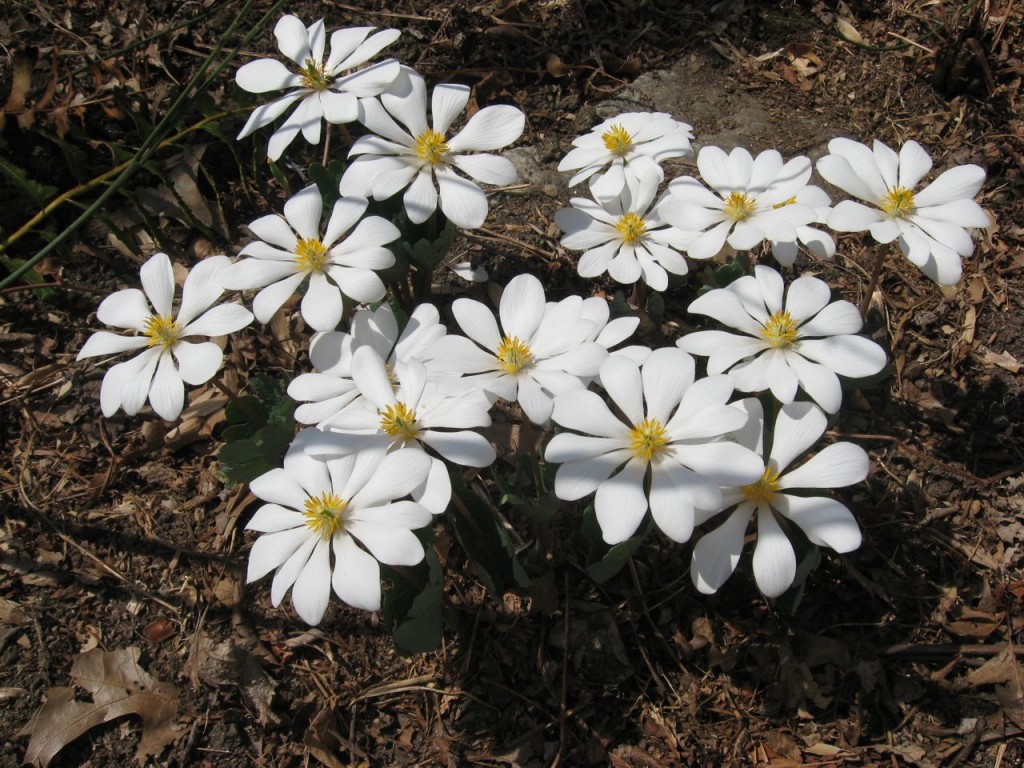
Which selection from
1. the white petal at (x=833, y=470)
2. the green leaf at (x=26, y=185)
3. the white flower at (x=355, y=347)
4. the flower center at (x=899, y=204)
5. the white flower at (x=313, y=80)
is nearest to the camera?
the white petal at (x=833, y=470)

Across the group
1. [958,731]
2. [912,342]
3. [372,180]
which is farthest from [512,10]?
[958,731]

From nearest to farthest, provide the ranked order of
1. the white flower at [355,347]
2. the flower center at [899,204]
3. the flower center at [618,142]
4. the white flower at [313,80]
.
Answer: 1. the white flower at [355,347]
2. the flower center at [899,204]
3. the white flower at [313,80]
4. the flower center at [618,142]

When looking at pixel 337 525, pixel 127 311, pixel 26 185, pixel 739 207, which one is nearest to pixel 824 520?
pixel 739 207

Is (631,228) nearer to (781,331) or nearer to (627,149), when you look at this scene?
(627,149)

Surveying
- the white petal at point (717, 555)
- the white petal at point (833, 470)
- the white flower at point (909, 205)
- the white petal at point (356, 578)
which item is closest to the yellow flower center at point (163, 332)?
the white petal at point (356, 578)

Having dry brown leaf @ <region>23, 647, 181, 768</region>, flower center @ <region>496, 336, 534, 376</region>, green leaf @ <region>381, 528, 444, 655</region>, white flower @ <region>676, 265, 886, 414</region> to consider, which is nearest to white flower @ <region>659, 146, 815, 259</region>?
white flower @ <region>676, 265, 886, 414</region>

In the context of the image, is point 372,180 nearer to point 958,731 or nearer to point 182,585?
point 182,585

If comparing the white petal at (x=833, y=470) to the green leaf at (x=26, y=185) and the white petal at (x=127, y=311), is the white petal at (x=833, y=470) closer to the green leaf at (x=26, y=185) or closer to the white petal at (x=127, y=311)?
the white petal at (x=127, y=311)
